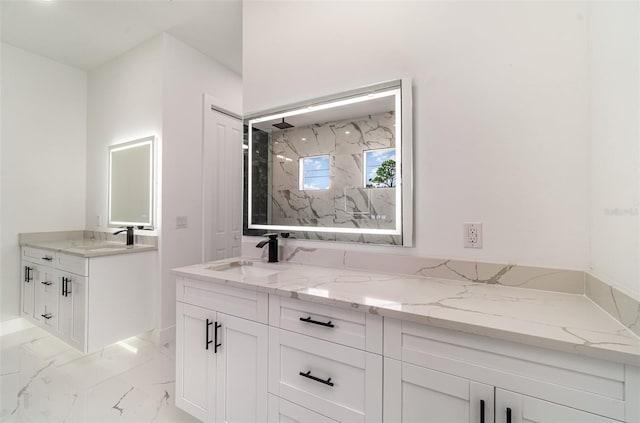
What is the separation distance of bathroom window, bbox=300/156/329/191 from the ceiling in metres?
1.49

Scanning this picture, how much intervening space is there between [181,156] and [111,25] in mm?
1196

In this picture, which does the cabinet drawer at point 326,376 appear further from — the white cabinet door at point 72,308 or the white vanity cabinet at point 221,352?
the white cabinet door at point 72,308

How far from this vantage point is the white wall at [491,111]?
42.9 inches

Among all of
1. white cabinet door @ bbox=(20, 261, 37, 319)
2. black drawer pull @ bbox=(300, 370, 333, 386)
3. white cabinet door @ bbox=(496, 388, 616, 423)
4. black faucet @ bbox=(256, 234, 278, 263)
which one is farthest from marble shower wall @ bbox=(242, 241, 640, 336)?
white cabinet door @ bbox=(20, 261, 37, 319)

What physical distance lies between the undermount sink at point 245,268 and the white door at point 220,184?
3.99ft

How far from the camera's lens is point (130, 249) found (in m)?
2.33

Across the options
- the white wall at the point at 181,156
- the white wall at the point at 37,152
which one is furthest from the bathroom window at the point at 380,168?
the white wall at the point at 37,152

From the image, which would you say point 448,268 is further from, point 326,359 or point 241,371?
point 241,371

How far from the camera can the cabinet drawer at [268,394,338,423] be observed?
A: 1065 mm

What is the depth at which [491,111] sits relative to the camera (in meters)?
1.22

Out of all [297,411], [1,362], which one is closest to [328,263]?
[297,411]

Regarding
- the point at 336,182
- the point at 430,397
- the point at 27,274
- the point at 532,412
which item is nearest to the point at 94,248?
the point at 27,274

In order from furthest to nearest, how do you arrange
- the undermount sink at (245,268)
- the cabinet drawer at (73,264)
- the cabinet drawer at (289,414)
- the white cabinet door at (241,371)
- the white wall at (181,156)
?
1. the white wall at (181,156)
2. the cabinet drawer at (73,264)
3. the undermount sink at (245,268)
4. the white cabinet door at (241,371)
5. the cabinet drawer at (289,414)

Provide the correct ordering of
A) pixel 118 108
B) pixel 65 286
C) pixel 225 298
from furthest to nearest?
pixel 118 108 < pixel 65 286 < pixel 225 298
